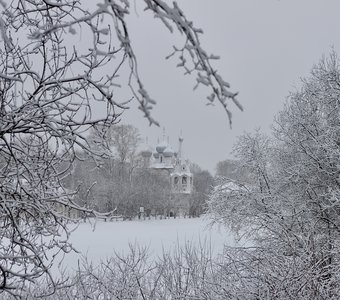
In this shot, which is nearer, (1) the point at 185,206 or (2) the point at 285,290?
(2) the point at 285,290

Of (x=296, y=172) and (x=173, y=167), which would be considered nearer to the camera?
(x=296, y=172)

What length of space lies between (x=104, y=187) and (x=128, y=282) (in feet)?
138

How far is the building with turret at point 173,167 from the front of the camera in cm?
6456

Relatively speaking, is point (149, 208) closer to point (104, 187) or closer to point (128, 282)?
point (104, 187)

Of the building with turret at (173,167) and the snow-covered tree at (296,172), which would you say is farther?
the building with turret at (173,167)

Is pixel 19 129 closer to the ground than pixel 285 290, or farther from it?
farther from it

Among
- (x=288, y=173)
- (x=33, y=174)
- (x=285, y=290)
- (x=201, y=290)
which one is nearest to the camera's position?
(x=33, y=174)

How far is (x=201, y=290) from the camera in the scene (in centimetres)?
776

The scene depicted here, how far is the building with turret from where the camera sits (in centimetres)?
6456

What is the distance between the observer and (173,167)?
7919 centimetres

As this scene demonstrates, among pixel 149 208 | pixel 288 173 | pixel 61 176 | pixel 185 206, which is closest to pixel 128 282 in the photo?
pixel 61 176

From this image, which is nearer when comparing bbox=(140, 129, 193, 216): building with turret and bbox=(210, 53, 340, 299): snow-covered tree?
bbox=(210, 53, 340, 299): snow-covered tree

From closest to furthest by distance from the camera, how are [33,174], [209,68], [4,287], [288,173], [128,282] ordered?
[209,68], [4,287], [33,174], [128,282], [288,173]

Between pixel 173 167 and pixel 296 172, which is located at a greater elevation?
pixel 173 167
